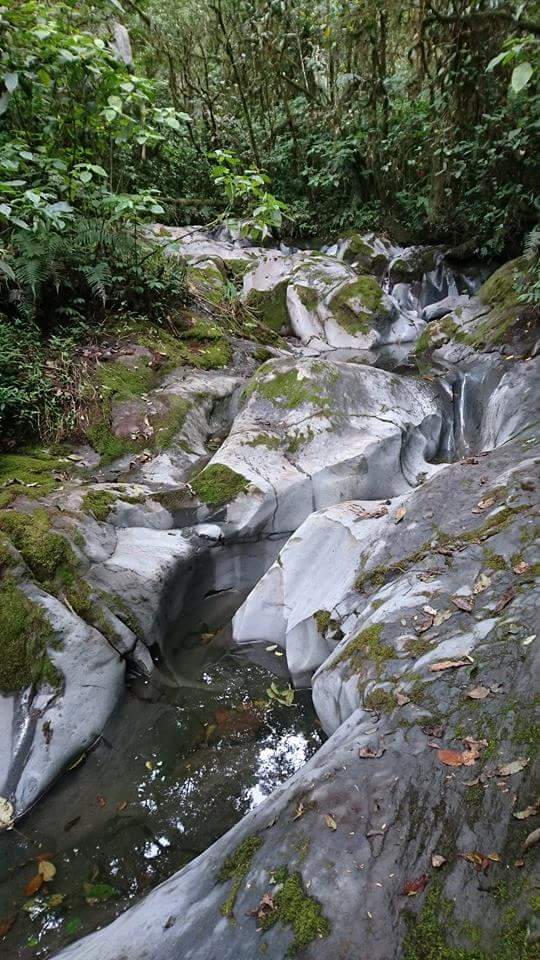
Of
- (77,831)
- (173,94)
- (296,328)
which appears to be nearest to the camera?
(77,831)

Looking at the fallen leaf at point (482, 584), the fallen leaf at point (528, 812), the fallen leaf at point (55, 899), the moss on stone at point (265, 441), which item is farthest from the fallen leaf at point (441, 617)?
the moss on stone at point (265, 441)

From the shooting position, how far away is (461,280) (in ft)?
36.6

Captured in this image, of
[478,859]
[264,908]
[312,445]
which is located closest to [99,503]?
[312,445]

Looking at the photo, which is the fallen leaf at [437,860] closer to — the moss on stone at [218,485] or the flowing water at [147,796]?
the flowing water at [147,796]

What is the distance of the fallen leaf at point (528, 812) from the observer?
1.76 meters

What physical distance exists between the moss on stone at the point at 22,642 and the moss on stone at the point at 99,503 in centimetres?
108

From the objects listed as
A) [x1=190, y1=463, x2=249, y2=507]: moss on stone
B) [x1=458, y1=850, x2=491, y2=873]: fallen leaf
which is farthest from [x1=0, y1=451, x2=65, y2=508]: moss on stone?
[x1=458, y1=850, x2=491, y2=873]: fallen leaf

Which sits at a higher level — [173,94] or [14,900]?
[173,94]

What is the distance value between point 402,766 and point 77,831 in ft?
7.18

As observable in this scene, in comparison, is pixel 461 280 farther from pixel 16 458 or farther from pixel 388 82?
pixel 16 458

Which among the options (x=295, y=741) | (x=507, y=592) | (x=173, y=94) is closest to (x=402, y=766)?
(x=507, y=592)

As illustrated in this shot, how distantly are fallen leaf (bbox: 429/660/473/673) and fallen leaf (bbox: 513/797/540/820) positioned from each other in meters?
0.81

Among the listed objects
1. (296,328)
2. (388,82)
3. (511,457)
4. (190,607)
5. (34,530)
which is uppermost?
(388,82)

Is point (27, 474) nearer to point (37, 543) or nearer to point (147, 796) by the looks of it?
point (37, 543)
